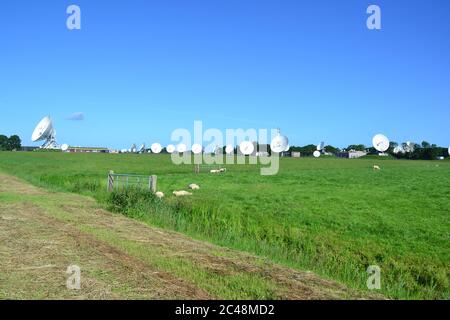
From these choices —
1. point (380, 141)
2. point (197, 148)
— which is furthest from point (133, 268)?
point (197, 148)

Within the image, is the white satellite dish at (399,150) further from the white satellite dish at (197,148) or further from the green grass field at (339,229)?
the green grass field at (339,229)

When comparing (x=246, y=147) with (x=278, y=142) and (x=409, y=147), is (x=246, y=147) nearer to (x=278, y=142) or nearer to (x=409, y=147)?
(x=278, y=142)

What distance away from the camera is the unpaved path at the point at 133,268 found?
7.94 meters

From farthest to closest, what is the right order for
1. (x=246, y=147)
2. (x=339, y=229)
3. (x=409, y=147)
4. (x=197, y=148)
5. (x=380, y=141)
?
(x=409, y=147), (x=197, y=148), (x=246, y=147), (x=380, y=141), (x=339, y=229)

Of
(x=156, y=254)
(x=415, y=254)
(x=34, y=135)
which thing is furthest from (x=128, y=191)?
(x=34, y=135)

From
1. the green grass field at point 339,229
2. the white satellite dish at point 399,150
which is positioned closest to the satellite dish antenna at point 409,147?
the white satellite dish at point 399,150

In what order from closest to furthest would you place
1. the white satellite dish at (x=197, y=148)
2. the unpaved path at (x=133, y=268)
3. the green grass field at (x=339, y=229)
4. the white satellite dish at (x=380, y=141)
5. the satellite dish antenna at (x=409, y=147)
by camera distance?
the unpaved path at (x=133, y=268) < the green grass field at (x=339, y=229) < the white satellite dish at (x=380, y=141) < the white satellite dish at (x=197, y=148) < the satellite dish antenna at (x=409, y=147)

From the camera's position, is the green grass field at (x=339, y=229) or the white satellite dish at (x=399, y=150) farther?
the white satellite dish at (x=399, y=150)

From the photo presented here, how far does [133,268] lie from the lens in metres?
9.34

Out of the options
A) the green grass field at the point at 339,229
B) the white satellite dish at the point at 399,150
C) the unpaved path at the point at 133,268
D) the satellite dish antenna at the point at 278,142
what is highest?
the satellite dish antenna at the point at 278,142

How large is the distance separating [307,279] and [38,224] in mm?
8905

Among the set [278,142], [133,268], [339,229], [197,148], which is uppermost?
[278,142]

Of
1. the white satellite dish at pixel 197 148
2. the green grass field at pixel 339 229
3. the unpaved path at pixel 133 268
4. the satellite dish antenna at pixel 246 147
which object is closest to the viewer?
the unpaved path at pixel 133 268

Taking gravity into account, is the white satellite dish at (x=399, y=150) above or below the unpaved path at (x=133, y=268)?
above
